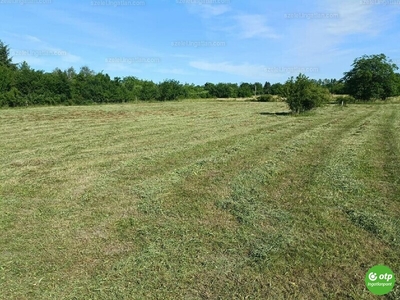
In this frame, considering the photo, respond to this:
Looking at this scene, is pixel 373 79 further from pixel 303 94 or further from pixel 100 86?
pixel 100 86

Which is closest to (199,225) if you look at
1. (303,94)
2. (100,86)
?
(303,94)

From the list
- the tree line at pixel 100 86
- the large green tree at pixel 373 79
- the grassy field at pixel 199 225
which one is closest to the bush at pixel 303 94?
the tree line at pixel 100 86

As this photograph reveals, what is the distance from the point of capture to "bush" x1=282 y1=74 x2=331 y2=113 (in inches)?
760

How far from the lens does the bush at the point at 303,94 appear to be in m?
19.3

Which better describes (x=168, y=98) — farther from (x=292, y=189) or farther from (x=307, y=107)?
(x=292, y=189)

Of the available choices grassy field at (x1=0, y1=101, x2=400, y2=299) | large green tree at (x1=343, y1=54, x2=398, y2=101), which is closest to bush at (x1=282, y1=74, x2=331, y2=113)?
grassy field at (x1=0, y1=101, x2=400, y2=299)

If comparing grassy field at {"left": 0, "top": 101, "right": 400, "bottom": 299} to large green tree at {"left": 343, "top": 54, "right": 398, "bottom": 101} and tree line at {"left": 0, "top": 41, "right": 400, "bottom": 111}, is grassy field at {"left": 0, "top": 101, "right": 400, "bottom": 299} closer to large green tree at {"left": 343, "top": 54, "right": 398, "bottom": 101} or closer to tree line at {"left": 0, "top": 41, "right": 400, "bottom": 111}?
tree line at {"left": 0, "top": 41, "right": 400, "bottom": 111}

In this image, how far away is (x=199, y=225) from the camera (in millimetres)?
3826

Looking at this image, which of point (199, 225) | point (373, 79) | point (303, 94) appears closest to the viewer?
point (199, 225)

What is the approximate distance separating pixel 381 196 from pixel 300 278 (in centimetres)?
297

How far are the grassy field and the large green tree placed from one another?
1707 inches

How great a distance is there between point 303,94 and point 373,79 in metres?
33.0

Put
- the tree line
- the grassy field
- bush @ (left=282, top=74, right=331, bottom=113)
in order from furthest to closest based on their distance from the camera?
the tree line < bush @ (left=282, top=74, right=331, bottom=113) < the grassy field

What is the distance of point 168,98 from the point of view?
55.9 meters
